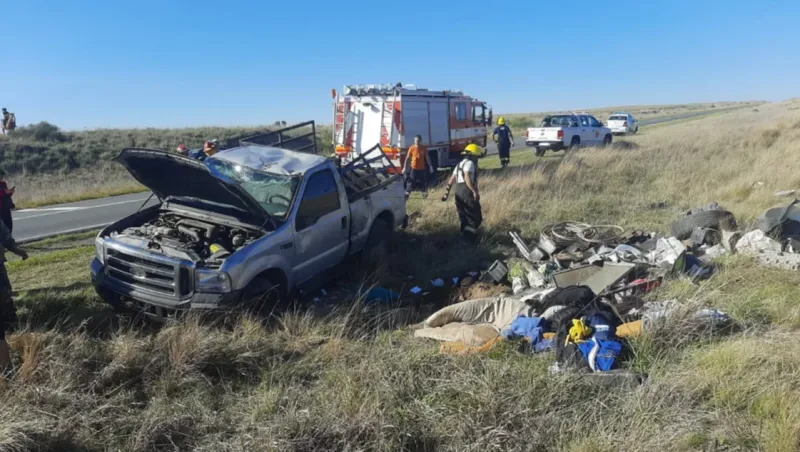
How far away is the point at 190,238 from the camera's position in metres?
5.62

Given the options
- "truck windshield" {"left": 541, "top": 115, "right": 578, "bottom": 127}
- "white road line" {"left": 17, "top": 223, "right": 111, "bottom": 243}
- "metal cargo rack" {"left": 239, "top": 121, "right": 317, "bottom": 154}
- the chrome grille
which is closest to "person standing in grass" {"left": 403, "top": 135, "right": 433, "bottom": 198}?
"metal cargo rack" {"left": 239, "top": 121, "right": 317, "bottom": 154}

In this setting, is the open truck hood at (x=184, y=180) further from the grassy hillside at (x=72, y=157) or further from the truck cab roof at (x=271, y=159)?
the grassy hillside at (x=72, y=157)

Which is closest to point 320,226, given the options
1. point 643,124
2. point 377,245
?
point 377,245

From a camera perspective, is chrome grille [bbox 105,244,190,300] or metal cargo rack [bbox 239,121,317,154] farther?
metal cargo rack [bbox 239,121,317,154]

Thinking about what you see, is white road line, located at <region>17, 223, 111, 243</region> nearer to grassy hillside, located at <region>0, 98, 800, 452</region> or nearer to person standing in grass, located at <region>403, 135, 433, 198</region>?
grassy hillside, located at <region>0, 98, 800, 452</region>

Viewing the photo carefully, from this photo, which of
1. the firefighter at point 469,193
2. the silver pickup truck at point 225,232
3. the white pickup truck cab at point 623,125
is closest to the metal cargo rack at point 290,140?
the silver pickup truck at point 225,232

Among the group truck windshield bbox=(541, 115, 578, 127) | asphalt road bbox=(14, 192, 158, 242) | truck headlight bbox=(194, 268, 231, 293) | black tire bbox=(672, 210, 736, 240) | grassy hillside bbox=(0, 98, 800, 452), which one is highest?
truck windshield bbox=(541, 115, 578, 127)

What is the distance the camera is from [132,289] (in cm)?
538

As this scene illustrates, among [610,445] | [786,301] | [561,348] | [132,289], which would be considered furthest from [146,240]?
[786,301]

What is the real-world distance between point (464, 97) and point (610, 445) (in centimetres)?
1686

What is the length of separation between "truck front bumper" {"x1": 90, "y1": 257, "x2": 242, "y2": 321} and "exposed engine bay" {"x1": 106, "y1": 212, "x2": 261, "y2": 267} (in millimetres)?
335

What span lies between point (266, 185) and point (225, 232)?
2.82 feet

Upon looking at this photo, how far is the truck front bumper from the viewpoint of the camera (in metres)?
5.15

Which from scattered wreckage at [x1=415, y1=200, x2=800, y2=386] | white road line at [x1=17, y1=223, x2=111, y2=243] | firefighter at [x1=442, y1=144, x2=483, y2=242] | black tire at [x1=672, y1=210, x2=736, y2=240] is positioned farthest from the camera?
white road line at [x1=17, y1=223, x2=111, y2=243]
